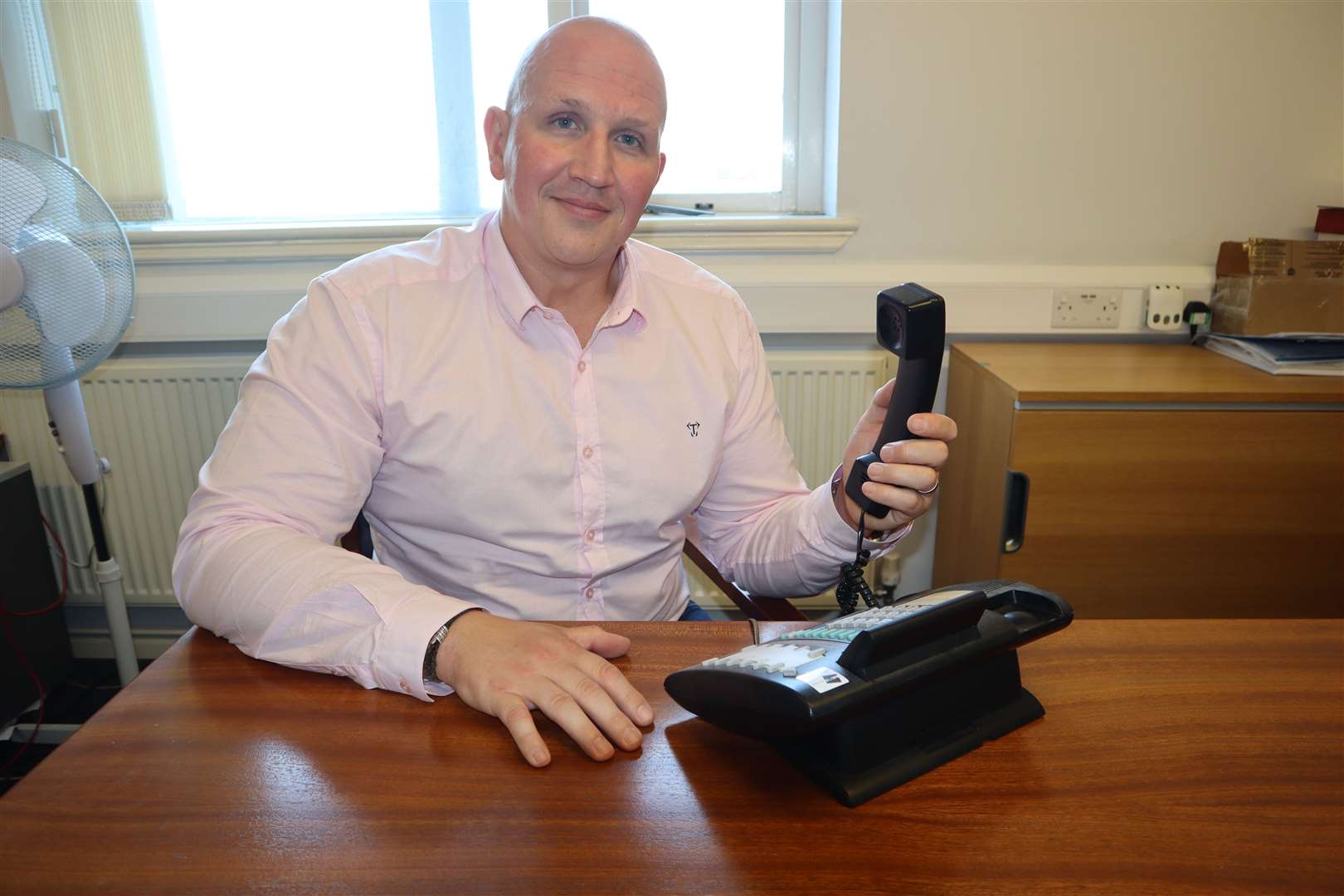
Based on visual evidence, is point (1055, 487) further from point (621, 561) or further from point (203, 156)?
point (203, 156)

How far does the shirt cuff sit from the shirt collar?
529 millimetres

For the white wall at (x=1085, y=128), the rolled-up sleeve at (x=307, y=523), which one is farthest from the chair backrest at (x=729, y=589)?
the white wall at (x=1085, y=128)

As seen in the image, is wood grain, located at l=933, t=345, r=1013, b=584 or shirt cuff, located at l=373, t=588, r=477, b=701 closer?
shirt cuff, located at l=373, t=588, r=477, b=701

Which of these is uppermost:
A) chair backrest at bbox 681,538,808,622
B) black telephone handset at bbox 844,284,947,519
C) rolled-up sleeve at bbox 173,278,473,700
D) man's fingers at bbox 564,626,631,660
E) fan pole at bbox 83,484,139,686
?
black telephone handset at bbox 844,284,947,519

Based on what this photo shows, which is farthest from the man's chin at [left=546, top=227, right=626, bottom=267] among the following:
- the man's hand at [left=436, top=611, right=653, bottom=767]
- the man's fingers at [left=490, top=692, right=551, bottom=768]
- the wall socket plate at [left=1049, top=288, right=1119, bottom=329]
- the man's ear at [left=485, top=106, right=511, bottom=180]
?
the wall socket plate at [left=1049, top=288, right=1119, bottom=329]

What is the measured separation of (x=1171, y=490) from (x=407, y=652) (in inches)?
63.2

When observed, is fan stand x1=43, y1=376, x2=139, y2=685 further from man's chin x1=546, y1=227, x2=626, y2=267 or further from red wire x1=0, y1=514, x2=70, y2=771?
man's chin x1=546, y1=227, x2=626, y2=267

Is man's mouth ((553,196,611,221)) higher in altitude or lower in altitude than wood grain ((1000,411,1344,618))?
higher

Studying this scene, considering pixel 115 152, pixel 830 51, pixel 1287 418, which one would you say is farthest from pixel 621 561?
pixel 115 152

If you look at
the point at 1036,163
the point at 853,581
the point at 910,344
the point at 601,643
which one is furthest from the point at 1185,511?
the point at 601,643

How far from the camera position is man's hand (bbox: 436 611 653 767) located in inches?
29.4

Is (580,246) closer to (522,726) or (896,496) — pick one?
(896,496)

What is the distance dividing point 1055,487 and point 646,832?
1.46m

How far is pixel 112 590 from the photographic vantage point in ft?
6.68
